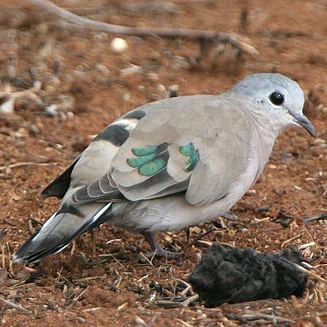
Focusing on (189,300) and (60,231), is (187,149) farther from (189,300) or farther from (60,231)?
(189,300)

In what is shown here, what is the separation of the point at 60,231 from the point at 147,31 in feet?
13.2

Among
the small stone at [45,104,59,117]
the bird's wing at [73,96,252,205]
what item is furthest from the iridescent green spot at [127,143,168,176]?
the small stone at [45,104,59,117]

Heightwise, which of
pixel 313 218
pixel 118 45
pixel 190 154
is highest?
pixel 190 154

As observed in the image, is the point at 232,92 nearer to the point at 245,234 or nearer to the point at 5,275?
the point at 245,234

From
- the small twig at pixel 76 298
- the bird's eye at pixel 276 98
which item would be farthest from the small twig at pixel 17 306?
the bird's eye at pixel 276 98

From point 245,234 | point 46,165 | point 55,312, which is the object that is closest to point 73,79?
point 46,165

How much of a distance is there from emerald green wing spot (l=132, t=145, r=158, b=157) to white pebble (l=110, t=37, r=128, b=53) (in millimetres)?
3405

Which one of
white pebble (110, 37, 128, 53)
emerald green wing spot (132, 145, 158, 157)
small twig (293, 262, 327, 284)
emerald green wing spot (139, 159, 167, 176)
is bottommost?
white pebble (110, 37, 128, 53)

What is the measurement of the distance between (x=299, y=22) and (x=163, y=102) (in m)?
3.76

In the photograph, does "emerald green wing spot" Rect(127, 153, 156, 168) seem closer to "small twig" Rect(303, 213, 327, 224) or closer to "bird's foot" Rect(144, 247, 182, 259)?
"bird's foot" Rect(144, 247, 182, 259)

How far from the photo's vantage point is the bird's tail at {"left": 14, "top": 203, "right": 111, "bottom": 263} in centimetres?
568

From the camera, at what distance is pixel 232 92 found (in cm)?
685

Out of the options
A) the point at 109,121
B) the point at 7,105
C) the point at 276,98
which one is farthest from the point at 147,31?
the point at 276,98

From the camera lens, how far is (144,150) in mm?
5938
